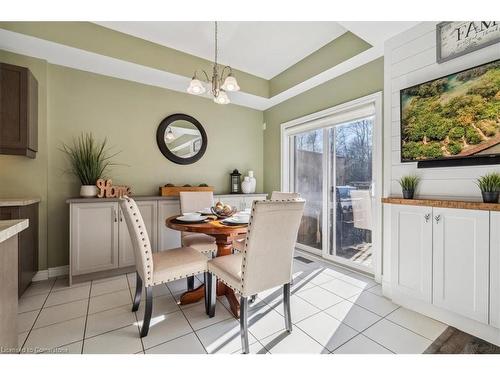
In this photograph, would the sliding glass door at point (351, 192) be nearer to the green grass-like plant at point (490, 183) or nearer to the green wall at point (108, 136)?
the green grass-like plant at point (490, 183)

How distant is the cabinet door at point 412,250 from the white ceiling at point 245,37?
7.27 ft

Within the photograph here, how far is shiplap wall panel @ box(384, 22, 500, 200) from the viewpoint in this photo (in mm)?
1798

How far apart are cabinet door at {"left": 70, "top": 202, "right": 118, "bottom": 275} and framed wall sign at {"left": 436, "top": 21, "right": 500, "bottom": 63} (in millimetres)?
3630

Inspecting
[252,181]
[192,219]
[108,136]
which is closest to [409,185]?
[192,219]

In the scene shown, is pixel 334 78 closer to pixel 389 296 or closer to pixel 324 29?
pixel 324 29

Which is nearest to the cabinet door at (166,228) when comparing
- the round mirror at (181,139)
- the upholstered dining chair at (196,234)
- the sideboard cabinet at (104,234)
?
the sideboard cabinet at (104,234)

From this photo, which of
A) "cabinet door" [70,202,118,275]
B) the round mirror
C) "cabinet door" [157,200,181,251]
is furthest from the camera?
the round mirror

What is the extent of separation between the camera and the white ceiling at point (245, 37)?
8.56 feet

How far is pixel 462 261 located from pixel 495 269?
0.57 feet

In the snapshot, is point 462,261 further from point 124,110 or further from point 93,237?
point 124,110

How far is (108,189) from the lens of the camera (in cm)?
282

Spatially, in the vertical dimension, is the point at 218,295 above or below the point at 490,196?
below

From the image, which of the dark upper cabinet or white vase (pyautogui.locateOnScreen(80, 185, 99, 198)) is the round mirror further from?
the dark upper cabinet

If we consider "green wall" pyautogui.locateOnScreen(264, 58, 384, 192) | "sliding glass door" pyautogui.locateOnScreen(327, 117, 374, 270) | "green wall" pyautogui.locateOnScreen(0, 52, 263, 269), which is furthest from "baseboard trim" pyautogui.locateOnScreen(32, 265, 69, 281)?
"sliding glass door" pyautogui.locateOnScreen(327, 117, 374, 270)
